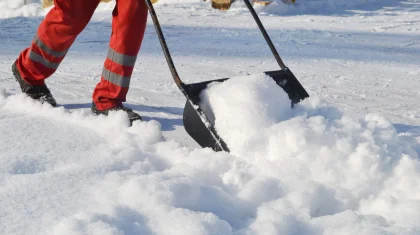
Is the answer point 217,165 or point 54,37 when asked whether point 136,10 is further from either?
point 217,165

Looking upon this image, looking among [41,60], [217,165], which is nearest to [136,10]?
[41,60]

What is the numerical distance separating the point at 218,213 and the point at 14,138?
89cm

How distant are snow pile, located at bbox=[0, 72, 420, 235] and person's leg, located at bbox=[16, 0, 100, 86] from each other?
1.53ft

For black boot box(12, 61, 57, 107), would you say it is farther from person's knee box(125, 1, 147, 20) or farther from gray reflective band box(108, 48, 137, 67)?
person's knee box(125, 1, 147, 20)

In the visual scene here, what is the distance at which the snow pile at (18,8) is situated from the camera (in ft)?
31.2

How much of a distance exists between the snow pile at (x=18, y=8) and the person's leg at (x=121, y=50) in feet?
22.8

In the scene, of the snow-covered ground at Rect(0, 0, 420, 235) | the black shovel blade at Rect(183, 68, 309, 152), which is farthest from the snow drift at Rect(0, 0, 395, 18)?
the black shovel blade at Rect(183, 68, 309, 152)

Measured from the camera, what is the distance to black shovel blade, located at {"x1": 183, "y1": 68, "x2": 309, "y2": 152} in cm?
214

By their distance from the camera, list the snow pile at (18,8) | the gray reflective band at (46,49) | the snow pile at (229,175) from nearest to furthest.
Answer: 1. the snow pile at (229,175)
2. the gray reflective band at (46,49)
3. the snow pile at (18,8)

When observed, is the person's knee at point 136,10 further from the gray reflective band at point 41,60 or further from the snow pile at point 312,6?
the snow pile at point 312,6

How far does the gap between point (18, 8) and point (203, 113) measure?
8.68 metres

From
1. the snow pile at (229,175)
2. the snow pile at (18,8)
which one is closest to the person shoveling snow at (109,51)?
the snow pile at (229,175)

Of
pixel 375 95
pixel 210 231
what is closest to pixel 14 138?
pixel 210 231

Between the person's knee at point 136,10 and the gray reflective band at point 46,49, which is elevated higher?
the person's knee at point 136,10
